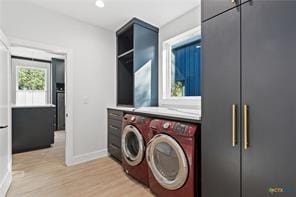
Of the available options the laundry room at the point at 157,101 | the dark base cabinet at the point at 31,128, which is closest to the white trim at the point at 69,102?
the laundry room at the point at 157,101

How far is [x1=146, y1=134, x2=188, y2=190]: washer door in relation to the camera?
1.56 metres

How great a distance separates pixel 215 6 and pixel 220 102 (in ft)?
2.45

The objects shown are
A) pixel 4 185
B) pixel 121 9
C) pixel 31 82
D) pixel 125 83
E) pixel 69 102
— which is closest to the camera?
pixel 4 185

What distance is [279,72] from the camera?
930 mm

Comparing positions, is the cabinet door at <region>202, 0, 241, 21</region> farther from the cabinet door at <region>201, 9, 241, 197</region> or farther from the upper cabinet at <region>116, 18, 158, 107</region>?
the upper cabinet at <region>116, 18, 158, 107</region>

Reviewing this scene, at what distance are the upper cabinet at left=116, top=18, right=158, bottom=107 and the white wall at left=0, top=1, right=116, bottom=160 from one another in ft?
0.72

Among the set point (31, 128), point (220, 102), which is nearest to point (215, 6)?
point (220, 102)

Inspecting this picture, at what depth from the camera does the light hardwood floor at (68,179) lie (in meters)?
2.01

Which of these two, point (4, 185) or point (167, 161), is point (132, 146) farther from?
point (4, 185)

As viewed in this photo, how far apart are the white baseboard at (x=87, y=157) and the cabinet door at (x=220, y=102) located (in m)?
2.32

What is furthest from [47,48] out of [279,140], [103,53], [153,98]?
[279,140]

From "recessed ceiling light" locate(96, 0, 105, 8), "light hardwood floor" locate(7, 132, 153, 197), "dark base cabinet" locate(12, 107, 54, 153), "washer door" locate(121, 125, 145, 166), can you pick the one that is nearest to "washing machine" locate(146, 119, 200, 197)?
"washer door" locate(121, 125, 145, 166)

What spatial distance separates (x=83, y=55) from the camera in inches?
120

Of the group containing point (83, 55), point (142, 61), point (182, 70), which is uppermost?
point (83, 55)
